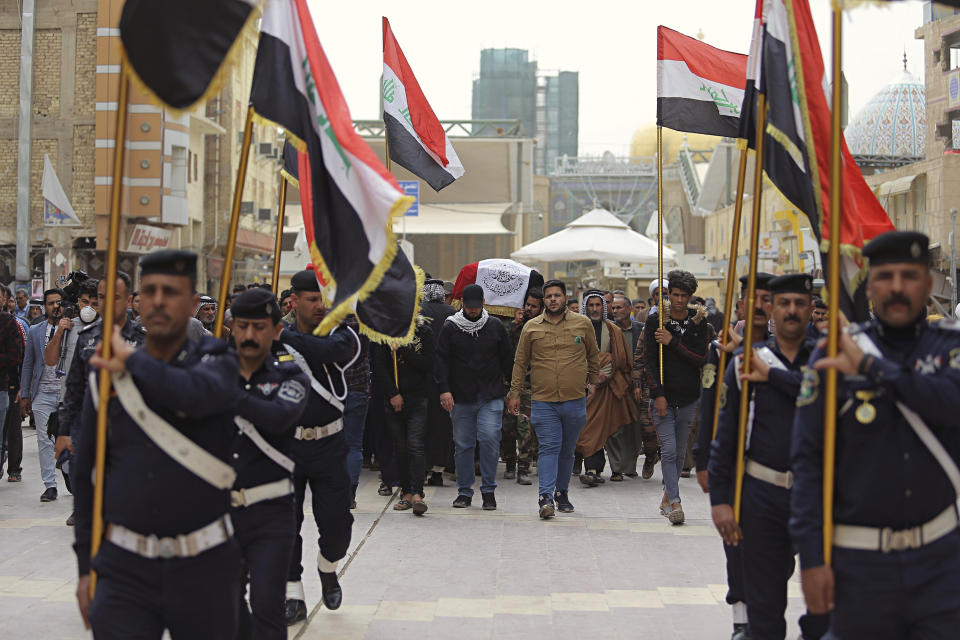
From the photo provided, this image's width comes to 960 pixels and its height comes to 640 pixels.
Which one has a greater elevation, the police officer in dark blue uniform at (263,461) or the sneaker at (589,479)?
the police officer in dark blue uniform at (263,461)

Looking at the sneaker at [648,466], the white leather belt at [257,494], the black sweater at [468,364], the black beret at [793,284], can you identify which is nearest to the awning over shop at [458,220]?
the sneaker at [648,466]

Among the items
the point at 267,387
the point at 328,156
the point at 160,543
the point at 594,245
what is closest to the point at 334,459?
the point at 267,387

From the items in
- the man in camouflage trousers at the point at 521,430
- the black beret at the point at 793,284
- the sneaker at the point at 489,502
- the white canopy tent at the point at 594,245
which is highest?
the white canopy tent at the point at 594,245

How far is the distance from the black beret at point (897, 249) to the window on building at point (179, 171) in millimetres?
30316

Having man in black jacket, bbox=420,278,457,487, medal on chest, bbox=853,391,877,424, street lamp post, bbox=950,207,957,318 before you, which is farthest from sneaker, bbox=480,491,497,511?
street lamp post, bbox=950,207,957,318

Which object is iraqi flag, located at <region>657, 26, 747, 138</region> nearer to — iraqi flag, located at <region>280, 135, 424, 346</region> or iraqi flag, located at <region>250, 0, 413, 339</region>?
iraqi flag, located at <region>280, 135, 424, 346</region>

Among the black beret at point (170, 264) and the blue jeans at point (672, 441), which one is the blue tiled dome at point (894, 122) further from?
the black beret at point (170, 264)

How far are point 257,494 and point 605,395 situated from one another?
7.05 meters

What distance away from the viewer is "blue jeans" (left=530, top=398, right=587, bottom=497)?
9.74 meters

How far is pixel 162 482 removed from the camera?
3.78m

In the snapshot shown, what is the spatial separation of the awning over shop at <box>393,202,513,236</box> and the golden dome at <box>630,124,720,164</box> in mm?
30894

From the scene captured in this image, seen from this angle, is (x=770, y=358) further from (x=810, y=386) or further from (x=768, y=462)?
(x=810, y=386)

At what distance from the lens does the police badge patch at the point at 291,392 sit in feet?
16.4

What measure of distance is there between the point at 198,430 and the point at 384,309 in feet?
7.63
